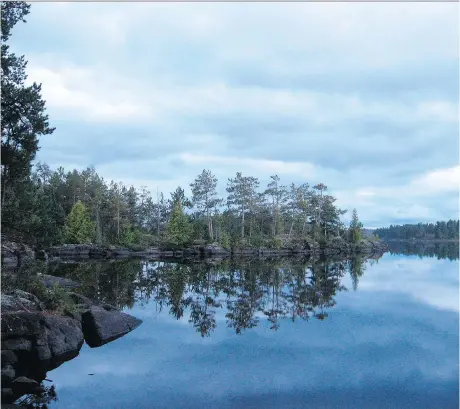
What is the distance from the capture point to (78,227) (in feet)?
190

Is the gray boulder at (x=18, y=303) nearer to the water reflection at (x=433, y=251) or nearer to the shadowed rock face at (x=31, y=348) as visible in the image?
the shadowed rock face at (x=31, y=348)

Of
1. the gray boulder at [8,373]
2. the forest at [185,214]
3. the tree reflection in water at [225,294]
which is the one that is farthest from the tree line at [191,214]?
the gray boulder at [8,373]

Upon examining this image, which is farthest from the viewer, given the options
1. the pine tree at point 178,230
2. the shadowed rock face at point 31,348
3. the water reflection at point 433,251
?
the water reflection at point 433,251

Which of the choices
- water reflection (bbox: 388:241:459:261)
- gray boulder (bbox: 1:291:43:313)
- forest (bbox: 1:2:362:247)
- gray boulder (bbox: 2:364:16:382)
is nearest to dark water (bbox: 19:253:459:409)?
gray boulder (bbox: 2:364:16:382)

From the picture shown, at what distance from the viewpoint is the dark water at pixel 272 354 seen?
8656 mm

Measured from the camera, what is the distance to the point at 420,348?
12508 mm

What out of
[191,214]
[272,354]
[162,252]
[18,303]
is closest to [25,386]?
[18,303]

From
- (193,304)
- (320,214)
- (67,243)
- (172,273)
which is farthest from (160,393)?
(320,214)

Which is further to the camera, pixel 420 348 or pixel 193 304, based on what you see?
pixel 193 304

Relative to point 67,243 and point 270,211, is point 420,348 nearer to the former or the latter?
point 67,243

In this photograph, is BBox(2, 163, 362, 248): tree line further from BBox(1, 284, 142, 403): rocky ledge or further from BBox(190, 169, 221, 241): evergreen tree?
BBox(1, 284, 142, 403): rocky ledge

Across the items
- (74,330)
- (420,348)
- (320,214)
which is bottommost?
(420,348)

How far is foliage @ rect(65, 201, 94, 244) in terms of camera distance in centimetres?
5738

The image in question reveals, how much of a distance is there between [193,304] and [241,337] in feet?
20.7
